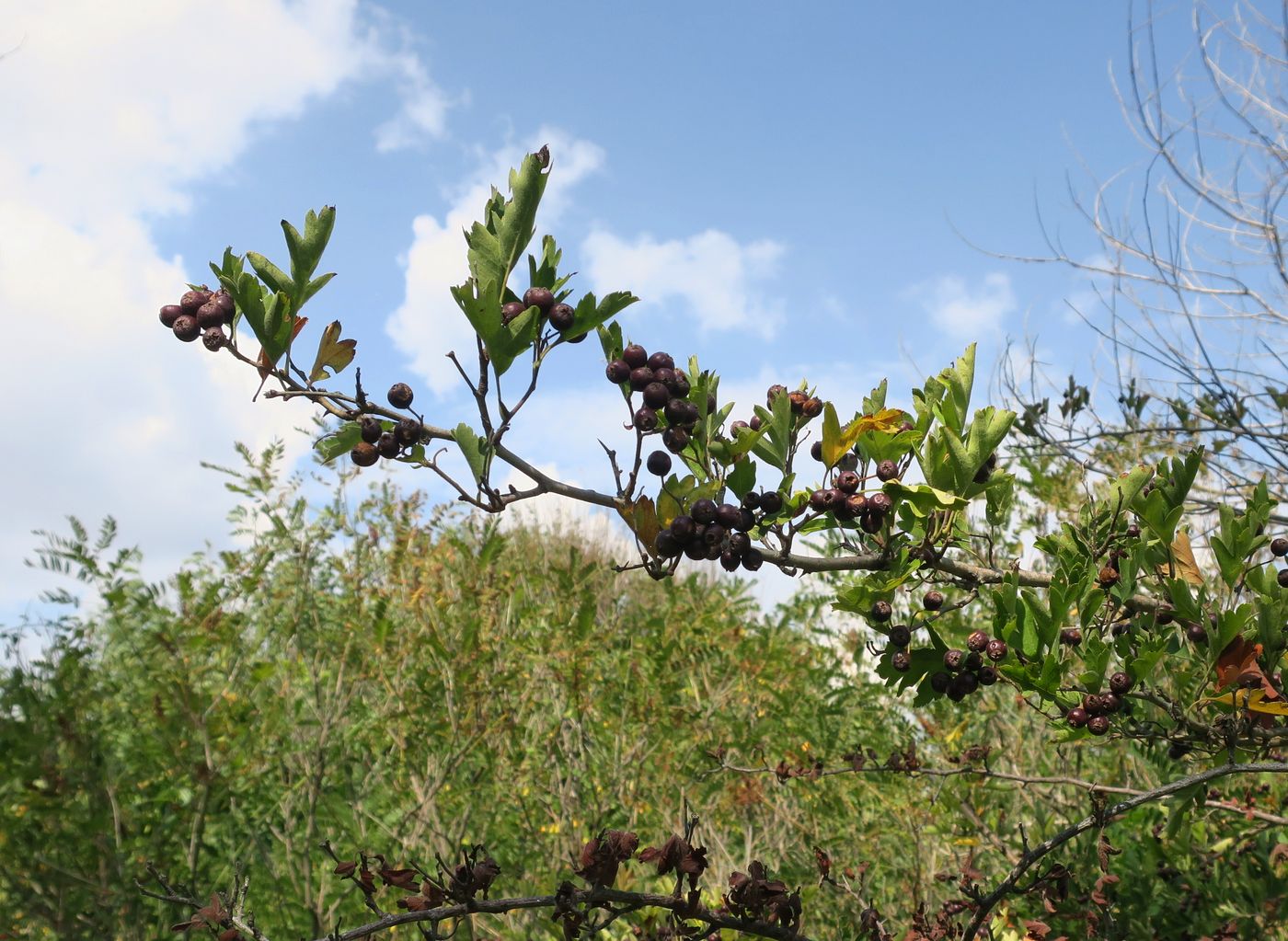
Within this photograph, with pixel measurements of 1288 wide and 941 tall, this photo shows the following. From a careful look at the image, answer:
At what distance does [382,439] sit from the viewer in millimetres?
1975

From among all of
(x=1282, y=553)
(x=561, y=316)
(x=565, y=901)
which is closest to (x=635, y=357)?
(x=561, y=316)

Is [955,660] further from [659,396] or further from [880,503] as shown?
[659,396]

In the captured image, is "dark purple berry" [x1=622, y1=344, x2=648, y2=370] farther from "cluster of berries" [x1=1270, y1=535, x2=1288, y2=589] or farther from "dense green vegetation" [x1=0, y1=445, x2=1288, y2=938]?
"dense green vegetation" [x1=0, y1=445, x2=1288, y2=938]

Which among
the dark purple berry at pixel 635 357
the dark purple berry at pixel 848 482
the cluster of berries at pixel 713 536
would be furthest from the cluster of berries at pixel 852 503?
the dark purple berry at pixel 635 357

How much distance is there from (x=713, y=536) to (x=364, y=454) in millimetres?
672

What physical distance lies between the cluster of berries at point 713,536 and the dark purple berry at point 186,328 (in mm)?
967

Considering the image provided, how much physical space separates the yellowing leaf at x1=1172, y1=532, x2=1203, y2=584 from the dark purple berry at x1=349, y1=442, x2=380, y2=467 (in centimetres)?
172

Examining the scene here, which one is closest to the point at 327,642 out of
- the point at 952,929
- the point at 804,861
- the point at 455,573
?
the point at 455,573

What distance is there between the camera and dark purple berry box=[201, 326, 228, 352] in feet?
6.47

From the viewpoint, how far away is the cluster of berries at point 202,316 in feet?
6.48

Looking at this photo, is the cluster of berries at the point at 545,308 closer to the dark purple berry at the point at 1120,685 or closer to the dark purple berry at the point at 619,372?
the dark purple berry at the point at 619,372

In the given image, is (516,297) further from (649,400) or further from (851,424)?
(851,424)

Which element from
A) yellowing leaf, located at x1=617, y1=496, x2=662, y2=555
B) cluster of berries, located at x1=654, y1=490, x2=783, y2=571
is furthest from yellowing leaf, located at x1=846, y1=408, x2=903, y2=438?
yellowing leaf, located at x1=617, y1=496, x2=662, y2=555

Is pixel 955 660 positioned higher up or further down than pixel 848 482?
further down
